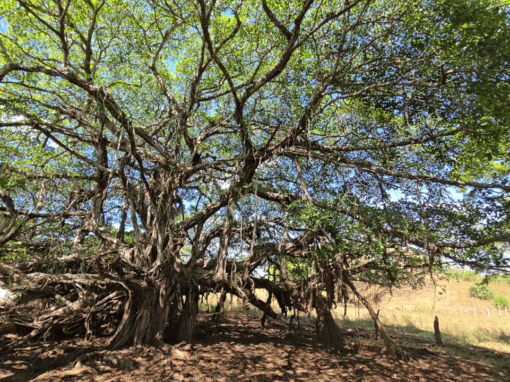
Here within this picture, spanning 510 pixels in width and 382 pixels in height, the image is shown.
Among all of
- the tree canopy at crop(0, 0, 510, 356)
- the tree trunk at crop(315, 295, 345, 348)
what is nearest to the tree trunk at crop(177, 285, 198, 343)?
the tree canopy at crop(0, 0, 510, 356)

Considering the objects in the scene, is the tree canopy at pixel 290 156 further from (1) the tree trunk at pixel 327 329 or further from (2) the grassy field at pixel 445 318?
(2) the grassy field at pixel 445 318

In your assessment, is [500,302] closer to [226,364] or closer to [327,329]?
[327,329]

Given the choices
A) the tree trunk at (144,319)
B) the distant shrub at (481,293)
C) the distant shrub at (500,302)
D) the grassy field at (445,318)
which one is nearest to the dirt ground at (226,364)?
the tree trunk at (144,319)

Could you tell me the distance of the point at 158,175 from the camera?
6379 millimetres

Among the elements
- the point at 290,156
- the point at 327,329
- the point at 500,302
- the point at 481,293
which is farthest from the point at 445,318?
the point at 290,156

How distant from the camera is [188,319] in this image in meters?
6.17

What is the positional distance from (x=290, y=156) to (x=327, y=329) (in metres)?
4.30

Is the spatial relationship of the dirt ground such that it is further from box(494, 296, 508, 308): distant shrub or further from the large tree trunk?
box(494, 296, 508, 308): distant shrub

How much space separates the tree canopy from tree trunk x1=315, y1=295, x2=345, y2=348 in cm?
4

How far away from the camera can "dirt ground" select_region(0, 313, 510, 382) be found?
4.09m

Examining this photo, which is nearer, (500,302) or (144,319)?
(144,319)

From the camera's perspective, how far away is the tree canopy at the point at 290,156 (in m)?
4.32

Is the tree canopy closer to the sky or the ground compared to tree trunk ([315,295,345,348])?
closer to the sky

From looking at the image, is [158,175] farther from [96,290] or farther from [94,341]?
[94,341]
